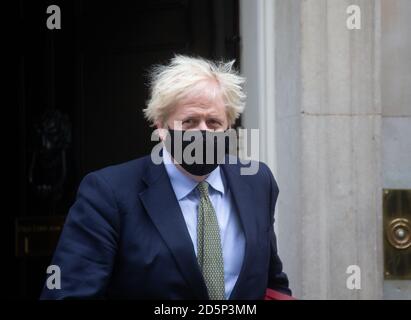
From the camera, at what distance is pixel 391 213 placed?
3.19m

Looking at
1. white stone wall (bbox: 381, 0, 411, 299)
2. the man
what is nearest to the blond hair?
the man

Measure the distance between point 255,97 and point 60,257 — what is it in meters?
1.78

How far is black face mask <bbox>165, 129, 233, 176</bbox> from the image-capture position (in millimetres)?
1993

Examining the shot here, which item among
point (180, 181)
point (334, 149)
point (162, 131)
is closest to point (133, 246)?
point (180, 181)

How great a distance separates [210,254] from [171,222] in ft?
0.45

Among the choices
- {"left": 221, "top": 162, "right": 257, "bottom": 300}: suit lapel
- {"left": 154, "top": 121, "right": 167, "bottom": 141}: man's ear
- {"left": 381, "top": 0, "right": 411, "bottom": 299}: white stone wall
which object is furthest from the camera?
{"left": 381, "top": 0, "right": 411, "bottom": 299}: white stone wall

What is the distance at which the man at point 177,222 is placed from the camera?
187 centimetres

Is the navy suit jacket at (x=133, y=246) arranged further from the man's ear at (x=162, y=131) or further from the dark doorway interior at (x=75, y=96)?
the dark doorway interior at (x=75, y=96)

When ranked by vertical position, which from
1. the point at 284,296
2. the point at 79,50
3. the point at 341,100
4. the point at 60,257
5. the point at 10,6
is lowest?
the point at 284,296

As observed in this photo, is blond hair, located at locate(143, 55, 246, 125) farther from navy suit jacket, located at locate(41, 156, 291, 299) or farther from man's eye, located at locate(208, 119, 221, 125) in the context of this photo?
navy suit jacket, located at locate(41, 156, 291, 299)

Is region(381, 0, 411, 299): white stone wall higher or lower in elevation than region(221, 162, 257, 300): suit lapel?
higher

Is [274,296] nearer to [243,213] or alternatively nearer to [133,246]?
[243,213]
